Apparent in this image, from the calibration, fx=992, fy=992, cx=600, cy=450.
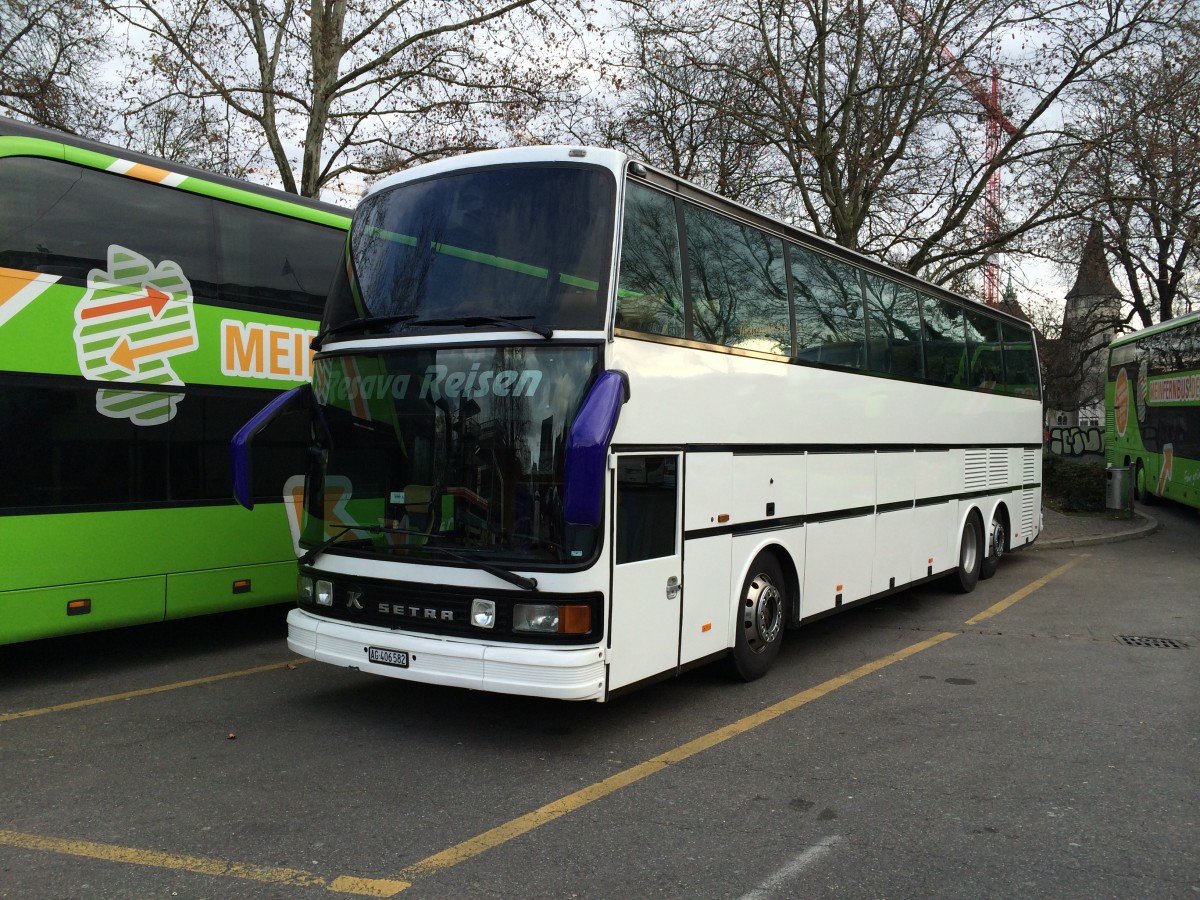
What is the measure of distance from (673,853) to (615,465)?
215cm

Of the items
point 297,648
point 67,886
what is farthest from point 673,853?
point 297,648

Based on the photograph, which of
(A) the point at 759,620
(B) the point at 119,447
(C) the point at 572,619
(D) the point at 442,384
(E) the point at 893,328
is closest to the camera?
(C) the point at 572,619

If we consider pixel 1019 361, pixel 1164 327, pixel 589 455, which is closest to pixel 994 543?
pixel 1019 361

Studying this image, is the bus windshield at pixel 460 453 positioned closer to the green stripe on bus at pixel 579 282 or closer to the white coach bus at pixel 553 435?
the white coach bus at pixel 553 435

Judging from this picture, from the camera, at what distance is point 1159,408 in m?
22.7

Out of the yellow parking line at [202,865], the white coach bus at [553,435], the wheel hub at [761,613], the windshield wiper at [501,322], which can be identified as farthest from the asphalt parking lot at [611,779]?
the windshield wiper at [501,322]

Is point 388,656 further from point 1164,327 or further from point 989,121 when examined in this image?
point 1164,327

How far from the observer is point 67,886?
3939 mm

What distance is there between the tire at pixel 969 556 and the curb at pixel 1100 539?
186 inches

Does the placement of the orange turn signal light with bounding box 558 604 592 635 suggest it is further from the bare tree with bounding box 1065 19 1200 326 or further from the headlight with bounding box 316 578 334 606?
the bare tree with bounding box 1065 19 1200 326

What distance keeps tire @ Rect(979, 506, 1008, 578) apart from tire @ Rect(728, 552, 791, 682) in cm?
625

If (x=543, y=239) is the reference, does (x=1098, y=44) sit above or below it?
above

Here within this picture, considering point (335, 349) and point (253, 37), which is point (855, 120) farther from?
point (335, 349)

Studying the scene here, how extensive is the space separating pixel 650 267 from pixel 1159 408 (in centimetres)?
2072
